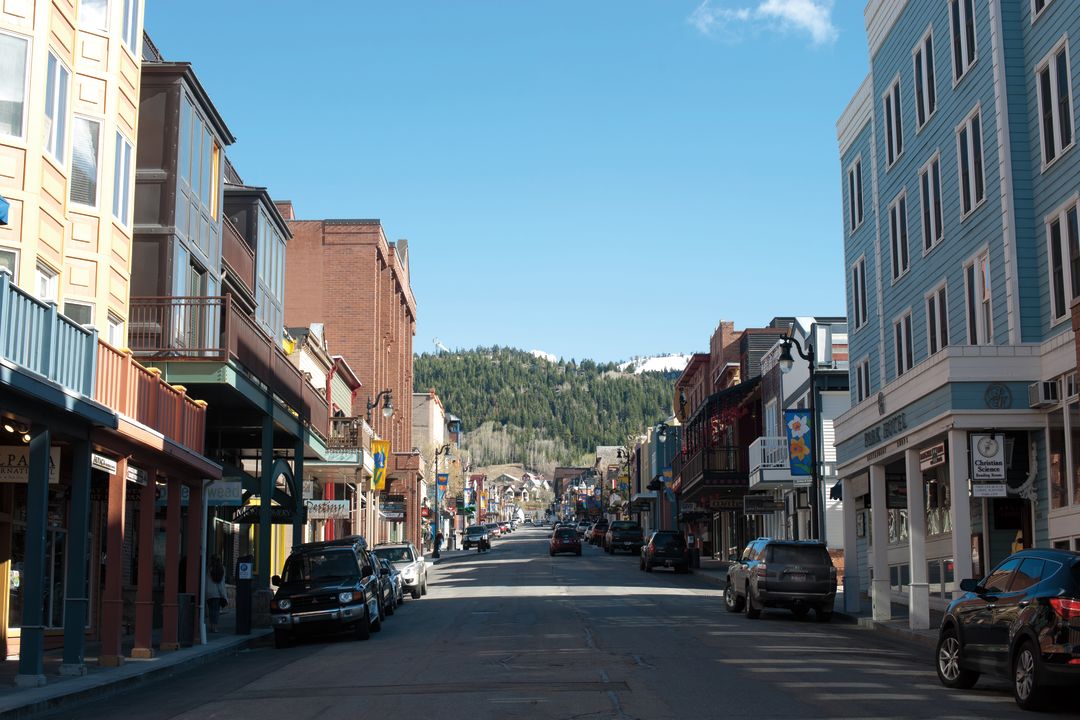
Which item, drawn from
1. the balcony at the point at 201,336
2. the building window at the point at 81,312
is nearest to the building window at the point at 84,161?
the building window at the point at 81,312

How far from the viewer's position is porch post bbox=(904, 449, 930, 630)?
22750 mm

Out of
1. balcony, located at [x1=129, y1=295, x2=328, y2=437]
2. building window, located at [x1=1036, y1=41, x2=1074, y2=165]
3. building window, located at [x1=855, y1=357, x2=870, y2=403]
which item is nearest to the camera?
building window, located at [x1=1036, y1=41, x2=1074, y2=165]

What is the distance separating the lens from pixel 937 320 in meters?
27.6

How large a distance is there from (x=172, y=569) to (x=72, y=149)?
8018 mm

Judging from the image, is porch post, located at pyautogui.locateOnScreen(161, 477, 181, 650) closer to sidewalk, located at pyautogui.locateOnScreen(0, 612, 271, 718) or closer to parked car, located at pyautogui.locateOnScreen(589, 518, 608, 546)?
sidewalk, located at pyautogui.locateOnScreen(0, 612, 271, 718)

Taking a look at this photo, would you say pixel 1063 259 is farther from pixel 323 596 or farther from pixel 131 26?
pixel 131 26

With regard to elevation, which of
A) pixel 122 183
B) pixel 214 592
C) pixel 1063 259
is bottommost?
pixel 214 592

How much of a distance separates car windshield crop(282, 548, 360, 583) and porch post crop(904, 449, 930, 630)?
10982 millimetres

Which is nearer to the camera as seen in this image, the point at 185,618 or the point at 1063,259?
the point at 1063,259

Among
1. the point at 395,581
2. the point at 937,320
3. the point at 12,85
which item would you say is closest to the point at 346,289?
the point at 395,581

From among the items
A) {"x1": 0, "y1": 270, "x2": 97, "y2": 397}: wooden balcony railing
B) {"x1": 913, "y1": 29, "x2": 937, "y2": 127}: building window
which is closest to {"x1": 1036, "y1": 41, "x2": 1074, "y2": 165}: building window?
{"x1": 913, "y1": 29, "x2": 937, "y2": 127}: building window

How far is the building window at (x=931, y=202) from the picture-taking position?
27281mm

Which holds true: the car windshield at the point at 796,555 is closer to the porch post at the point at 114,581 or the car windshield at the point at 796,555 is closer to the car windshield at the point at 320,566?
the car windshield at the point at 320,566

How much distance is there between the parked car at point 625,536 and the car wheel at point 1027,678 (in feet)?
209
